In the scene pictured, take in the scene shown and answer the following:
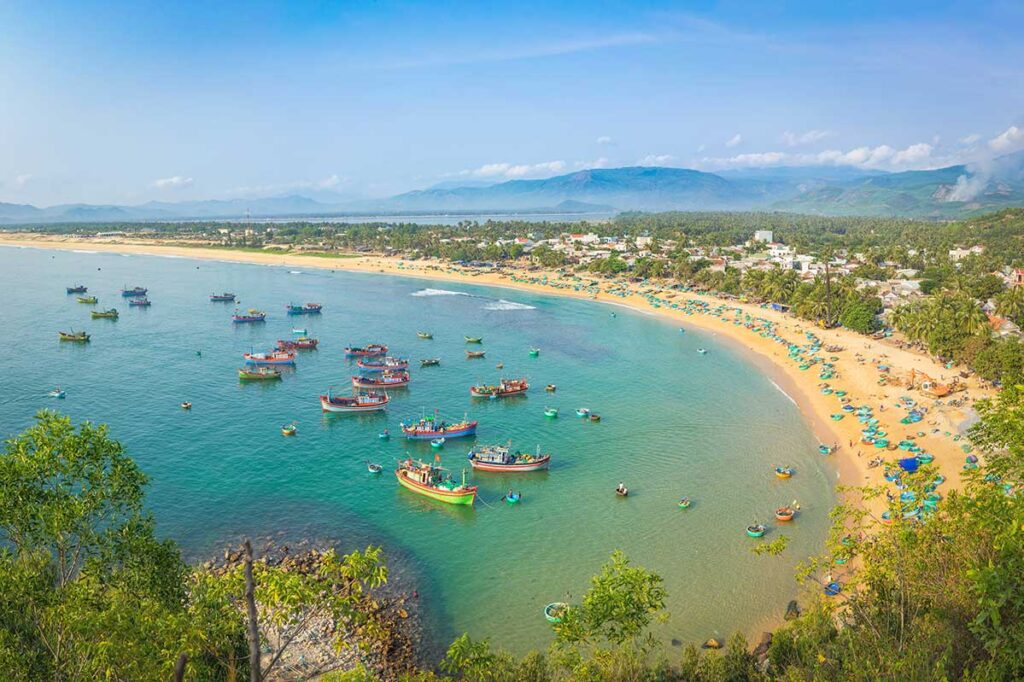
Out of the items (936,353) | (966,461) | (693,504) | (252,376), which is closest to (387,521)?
(693,504)

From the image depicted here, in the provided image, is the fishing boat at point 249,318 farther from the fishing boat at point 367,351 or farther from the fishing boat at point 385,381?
the fishing boat at point 385,381

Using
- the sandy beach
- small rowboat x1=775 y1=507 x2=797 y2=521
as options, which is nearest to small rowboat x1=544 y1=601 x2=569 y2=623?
small rowboat x1=775 y1=507 x2=797 y2=521

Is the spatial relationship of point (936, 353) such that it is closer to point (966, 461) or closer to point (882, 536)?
point (966, 461)

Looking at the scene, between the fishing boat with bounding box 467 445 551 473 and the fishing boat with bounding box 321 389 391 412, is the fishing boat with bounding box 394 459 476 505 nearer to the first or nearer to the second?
the fishing boat with bounding box 467 445 551 473

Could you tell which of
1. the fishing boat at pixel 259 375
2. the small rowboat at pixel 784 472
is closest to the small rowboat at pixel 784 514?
the small rowboat at pixel 784 472

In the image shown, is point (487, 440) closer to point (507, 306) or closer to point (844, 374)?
point (844, 374)

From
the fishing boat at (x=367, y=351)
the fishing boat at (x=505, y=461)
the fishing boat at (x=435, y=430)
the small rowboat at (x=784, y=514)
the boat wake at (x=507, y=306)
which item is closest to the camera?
the small rowboat at (x=784, y=514)
